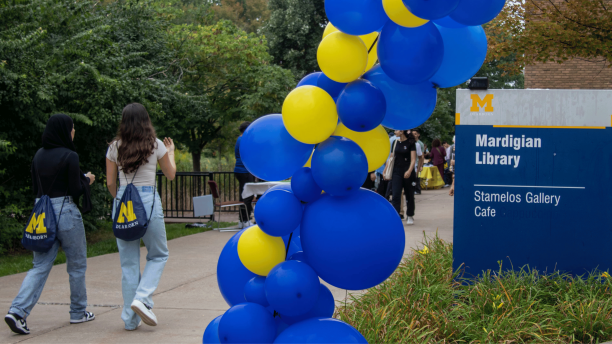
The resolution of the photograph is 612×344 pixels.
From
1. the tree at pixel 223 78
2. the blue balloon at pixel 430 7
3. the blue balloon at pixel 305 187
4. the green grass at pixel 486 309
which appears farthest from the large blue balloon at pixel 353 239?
the tree at pixel 223 78

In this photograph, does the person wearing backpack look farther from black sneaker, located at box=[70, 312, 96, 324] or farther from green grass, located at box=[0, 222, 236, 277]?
green grass, located at box=[0, 222, 236, 277]

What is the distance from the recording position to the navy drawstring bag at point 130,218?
4.42 metres

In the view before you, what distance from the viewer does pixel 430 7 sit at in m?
2.01

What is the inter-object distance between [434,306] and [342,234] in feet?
7.69

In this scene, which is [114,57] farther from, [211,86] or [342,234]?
[211,86]

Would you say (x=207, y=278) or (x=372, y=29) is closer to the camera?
(x=372, y=29)

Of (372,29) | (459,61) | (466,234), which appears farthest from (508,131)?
(372,29)

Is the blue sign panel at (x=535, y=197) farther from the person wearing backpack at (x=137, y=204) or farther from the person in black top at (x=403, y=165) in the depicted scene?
the person in black top at (x=403, y=165)

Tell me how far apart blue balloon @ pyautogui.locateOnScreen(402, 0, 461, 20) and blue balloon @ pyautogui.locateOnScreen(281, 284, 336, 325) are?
126 cm

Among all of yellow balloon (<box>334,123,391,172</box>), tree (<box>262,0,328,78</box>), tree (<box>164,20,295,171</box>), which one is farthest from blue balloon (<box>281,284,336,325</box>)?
tree (<box>262,0,328,78</box>)

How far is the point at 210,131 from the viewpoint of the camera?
20.4m

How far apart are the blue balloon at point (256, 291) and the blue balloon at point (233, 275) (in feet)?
0.30

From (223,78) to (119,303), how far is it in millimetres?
14886

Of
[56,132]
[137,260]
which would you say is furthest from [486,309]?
[56,132]
